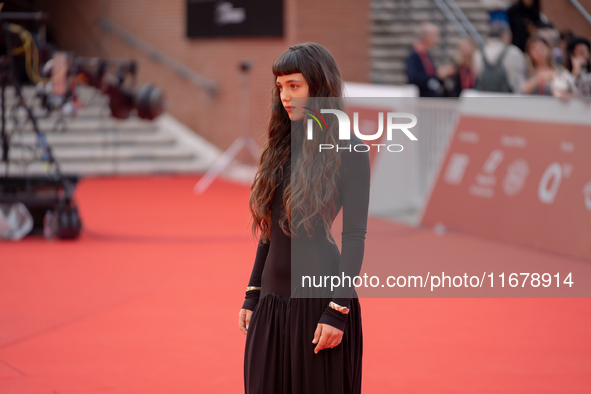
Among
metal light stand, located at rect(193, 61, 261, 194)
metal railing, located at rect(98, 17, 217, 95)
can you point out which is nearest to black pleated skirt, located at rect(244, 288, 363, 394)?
metal light stand, located at rect(193, 61, 261, 194)

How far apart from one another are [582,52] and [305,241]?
19.2ft

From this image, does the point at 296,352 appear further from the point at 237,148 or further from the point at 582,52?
the point at 237,148

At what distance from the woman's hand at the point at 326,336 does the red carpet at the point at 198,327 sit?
0.61 metres

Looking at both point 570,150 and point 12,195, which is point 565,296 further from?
point 12,195

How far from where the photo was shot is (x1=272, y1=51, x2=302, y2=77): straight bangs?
2369 millimetres

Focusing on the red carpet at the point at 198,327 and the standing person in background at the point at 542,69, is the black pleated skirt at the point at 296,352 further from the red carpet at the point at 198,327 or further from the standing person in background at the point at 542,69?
the standing person in background at the point at 542,69

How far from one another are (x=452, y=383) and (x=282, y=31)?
9.31m

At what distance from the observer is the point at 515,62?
8.63 metres

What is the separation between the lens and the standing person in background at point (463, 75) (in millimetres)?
9742

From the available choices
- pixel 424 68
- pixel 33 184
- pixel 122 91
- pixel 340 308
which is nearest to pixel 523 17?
pixel 424 68

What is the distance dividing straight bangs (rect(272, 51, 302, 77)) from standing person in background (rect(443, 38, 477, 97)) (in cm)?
767

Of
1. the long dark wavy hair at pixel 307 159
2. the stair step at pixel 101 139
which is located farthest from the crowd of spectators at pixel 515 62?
the stair step at pixel 101 139

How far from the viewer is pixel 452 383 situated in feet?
12.8

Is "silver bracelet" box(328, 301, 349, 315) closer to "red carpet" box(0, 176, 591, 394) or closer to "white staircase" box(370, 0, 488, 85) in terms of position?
"red carpet" box(0, 176, 591, 394)
